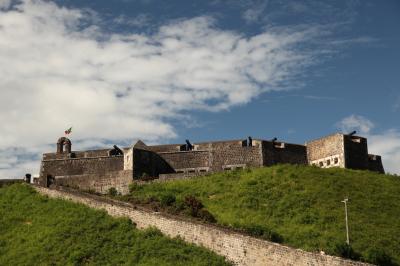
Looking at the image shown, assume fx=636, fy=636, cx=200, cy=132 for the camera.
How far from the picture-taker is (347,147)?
5538cm

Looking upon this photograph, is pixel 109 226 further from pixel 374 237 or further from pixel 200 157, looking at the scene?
pixel 200 157

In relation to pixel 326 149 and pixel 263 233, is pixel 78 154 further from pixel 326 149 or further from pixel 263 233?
pixel 263 233

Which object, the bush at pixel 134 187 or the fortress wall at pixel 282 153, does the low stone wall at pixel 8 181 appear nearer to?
the bush at pixel 134 187

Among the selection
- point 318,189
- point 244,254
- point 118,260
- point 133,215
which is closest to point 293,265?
point 244,254

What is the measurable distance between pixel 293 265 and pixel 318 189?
17.5 m

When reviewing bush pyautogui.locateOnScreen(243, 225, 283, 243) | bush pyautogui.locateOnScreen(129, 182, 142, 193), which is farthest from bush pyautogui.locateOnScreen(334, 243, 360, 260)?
bush pyautogui.locateOnScreen(129, 182, 142, 193)

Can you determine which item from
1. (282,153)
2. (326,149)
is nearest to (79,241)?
(282,153)

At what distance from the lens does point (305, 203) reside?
4353 centimetres

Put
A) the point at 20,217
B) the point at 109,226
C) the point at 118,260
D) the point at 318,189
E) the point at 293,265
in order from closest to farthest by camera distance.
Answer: the point at 293,265
the point at 118,260
the point at 109,226
the point at 20,217
the point at 318,189

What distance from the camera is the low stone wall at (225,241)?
29094 millimetres

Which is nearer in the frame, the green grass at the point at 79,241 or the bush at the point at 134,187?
the green grass at the point at 79,241

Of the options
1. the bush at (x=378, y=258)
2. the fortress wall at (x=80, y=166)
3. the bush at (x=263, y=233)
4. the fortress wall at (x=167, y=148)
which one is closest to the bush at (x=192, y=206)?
the bush at (x=263, y=233)

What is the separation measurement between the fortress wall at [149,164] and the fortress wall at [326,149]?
41.6 ft

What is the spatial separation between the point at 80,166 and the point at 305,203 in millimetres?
24075
